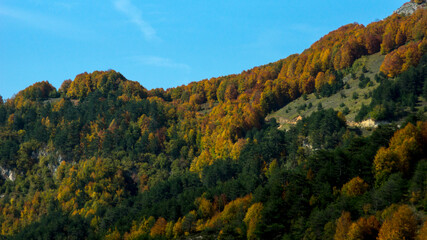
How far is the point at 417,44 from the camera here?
567 ft

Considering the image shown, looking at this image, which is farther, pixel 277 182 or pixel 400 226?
pixel 277 182

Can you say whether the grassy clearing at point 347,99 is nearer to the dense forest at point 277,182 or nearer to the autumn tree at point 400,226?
the dense forest at point 277,182

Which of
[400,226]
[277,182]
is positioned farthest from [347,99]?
[400,226]

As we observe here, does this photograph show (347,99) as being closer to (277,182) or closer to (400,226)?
(277,182)

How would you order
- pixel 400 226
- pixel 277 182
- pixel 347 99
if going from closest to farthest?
pixel 400 226
pixel 277 182
pixel 347 99

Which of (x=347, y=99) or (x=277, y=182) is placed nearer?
(x=277, y=182)

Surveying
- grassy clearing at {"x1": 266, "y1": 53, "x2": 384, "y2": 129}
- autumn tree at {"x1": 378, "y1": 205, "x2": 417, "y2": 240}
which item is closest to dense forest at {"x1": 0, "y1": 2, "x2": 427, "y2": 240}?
autumn tree at {"x1": 378, "y1": 205, "x2": 417, "y2": 240}

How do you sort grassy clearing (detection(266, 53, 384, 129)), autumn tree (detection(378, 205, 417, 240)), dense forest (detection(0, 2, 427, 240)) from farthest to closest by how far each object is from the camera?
grassy clearing (detection(266, 53, 384, 129)) → dense forest (detection(0, 2, 427, 240)) → autumn tree (detection(378, 205, 417, 240))

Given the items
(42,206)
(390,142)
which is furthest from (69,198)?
(390,142)

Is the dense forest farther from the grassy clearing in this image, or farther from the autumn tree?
the grassy clearing

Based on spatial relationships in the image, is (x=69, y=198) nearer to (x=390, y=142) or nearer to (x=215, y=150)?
(x=215, y=150)

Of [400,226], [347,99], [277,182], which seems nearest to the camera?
[400,226]

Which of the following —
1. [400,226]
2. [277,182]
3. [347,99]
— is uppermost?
[347,99]

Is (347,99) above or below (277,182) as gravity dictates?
above
